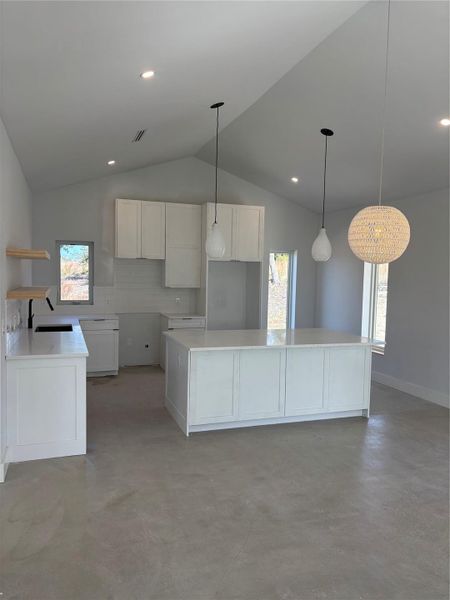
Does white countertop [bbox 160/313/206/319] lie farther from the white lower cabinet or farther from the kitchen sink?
the white lower cabinet

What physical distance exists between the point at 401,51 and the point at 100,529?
3.79 meters

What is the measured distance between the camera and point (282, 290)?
7859 mm

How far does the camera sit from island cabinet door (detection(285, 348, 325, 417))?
4391 mm

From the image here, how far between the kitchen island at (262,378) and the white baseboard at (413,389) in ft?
3.87

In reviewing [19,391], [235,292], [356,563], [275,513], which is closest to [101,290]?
[235,292]

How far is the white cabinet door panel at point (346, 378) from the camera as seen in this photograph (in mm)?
4566

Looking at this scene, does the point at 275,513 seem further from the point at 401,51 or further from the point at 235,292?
the point at 235,292

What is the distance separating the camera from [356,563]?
92.1 inches

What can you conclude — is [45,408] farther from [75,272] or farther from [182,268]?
[182,268]

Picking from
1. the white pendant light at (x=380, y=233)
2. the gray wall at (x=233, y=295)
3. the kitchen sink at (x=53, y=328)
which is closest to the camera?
the white pendant light at (x=380, y=233)

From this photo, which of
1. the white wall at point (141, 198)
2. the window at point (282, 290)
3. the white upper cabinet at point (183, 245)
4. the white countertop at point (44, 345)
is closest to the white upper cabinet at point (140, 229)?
the white upper cabinet at point (183, 245)

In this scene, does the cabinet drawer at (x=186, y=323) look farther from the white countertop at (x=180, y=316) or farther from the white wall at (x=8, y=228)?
the white wall at (x=8, y=228)

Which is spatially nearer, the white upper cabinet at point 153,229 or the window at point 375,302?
the window at point 375,302

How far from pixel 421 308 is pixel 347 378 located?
1.69m
